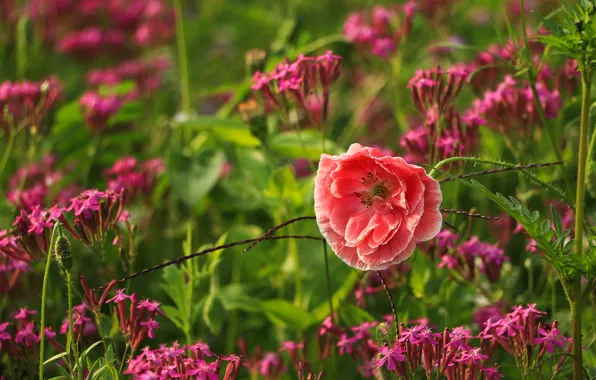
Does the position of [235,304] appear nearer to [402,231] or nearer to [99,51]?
[402,231]

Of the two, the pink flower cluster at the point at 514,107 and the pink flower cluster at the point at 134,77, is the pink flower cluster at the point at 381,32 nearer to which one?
the pink flower cluster at the point at 514,107

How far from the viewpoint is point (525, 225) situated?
1245 millimetres

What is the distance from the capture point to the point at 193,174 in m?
2.13

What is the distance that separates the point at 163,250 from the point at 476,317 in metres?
0.97

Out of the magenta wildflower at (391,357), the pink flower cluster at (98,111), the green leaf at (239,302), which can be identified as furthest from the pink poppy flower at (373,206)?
the pink flower cluster at (98,111)

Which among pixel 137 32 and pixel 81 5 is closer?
pixel 137 32

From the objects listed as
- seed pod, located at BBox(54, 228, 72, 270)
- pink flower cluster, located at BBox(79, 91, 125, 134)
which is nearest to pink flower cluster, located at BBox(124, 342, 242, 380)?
seed pod, located at BBox(54, 228, 72, 270)

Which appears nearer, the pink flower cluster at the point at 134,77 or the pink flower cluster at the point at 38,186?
the pink flower cluster at the point at 38,186

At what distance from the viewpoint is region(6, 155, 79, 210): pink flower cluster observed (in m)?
1.90

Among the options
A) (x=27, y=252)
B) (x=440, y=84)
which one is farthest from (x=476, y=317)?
(x=27, y=252)

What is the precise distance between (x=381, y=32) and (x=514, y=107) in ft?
2.46

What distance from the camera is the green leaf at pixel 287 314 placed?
185 centimetres

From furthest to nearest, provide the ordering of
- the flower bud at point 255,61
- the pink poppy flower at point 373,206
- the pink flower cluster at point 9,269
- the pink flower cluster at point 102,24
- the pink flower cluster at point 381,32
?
A: 1. the pink flower cluster at point 102,24
2. the pink flower cluster at point 381,32
3. the flower bud at point 255,61
4. the pink flower cluster at point 9,269
5. the pink poppy flower at point 373,206

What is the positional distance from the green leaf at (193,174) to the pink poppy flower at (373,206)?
80 cm
